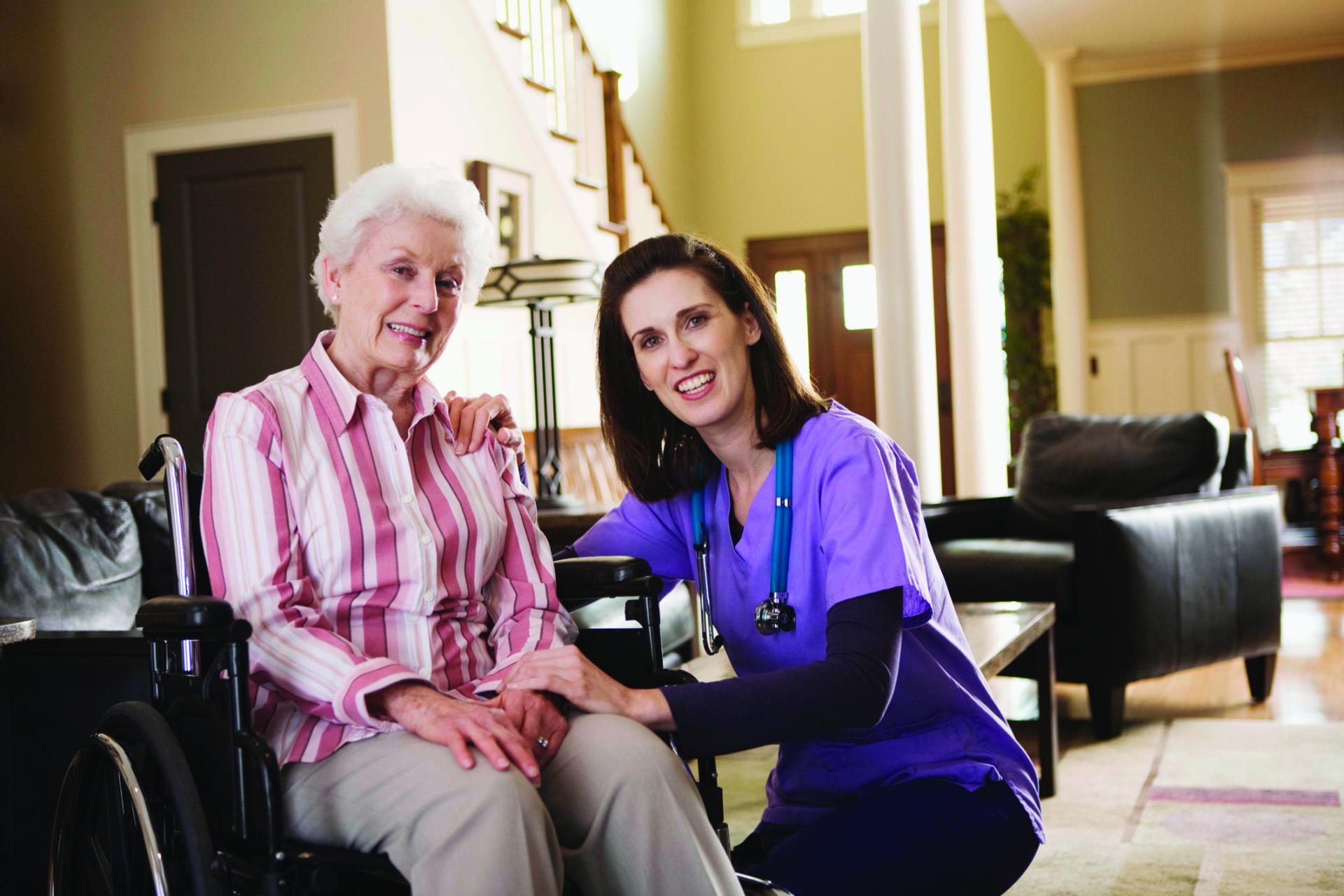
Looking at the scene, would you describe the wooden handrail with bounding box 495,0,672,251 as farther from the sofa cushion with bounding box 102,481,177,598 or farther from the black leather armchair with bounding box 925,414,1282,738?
the sofa cushion with bounding box 102,481,177,598

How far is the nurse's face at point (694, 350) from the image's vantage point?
1.60 metres

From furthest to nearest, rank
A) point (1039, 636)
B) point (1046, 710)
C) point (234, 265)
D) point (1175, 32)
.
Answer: point (1175, 32), point (234, 265), point (1046, 710), point (1039, 636)

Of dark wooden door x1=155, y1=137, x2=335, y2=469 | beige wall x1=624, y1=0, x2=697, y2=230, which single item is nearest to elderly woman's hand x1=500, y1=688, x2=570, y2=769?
dark wooden door x1=155, y1=137, x2=335, y2=469

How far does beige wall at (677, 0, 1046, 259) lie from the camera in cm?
897

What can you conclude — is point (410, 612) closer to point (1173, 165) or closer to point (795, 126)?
point (1173, 165)

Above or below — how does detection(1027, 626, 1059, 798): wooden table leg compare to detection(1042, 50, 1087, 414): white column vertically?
below

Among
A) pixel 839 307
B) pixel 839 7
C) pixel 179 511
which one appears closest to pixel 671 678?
pixel 179 511

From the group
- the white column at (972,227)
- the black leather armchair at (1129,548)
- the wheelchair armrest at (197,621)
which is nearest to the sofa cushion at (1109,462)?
the black leather armchair at (1129,548)

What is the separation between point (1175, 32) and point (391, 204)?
Result: 743cm

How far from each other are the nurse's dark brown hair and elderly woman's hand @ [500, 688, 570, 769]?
1.44 feet

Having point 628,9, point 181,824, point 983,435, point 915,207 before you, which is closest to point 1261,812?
point 181,824

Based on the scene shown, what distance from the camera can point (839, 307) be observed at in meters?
9.38

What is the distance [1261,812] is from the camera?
2936mm

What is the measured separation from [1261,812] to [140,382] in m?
4.52
